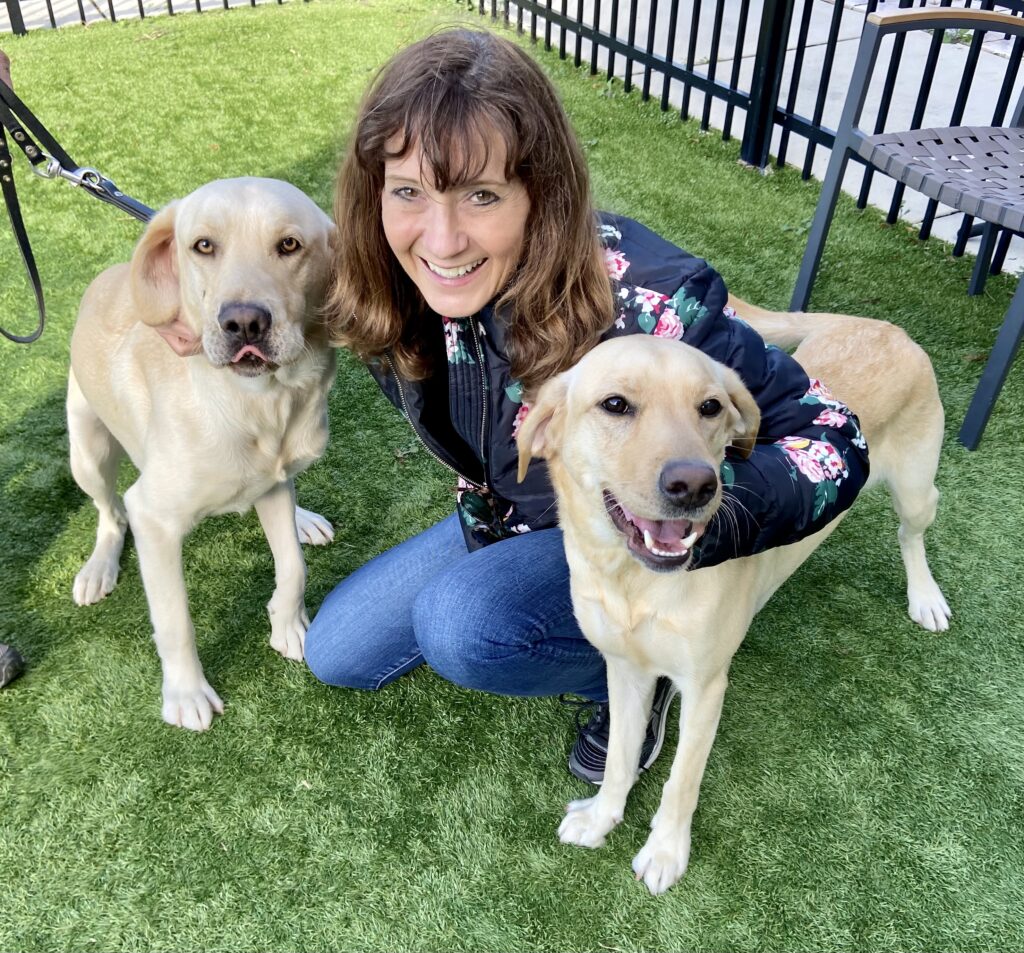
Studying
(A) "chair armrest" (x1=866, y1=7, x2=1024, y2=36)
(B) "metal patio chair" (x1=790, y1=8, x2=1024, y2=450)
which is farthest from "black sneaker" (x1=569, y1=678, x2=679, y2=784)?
(A) "chair armrest" (x1=866, y1=7, x2=1024, y2=36)

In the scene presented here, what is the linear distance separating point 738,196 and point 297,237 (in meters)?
3.95

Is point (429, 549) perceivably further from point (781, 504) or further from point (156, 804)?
point (781, 504)

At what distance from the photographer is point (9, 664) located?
2.61 meters

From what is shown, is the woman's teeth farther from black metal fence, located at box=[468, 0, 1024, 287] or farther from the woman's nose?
black metal fence, located at box=[468, 0, 1024, 287]

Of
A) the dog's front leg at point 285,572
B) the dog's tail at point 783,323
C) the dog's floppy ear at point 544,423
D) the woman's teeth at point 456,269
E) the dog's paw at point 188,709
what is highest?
the woman's teeth at point 456,269

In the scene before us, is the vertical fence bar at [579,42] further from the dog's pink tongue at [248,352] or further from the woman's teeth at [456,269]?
the dog's pink tongue at [248,352]

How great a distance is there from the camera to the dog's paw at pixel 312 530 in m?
3.25

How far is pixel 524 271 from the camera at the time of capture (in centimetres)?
204

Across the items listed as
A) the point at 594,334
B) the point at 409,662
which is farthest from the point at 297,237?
the point at 409,662

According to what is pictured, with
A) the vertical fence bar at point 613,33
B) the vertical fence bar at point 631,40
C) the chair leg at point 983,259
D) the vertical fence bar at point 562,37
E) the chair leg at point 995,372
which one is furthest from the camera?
the vertical fence bar at point 562,37

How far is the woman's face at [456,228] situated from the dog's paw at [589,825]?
1.31 m

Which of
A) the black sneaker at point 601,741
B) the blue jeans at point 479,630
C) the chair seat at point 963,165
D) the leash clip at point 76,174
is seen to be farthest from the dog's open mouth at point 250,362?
the chair seat at point 963,165

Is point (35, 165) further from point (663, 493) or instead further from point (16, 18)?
point (16, 18)

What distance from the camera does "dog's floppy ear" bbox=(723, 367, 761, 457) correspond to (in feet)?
5.96
